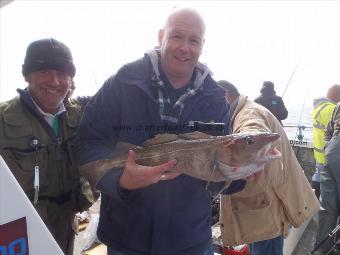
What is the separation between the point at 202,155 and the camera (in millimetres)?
2369

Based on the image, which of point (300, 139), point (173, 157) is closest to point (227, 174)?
point (173, 157)

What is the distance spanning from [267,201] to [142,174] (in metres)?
1.96

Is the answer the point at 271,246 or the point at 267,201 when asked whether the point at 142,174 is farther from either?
the point at 271,246

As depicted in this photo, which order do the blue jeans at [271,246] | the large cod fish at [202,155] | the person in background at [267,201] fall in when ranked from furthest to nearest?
the blue jeans at [271,246], the person in background at [267,201], the large cod fish at [202,155]

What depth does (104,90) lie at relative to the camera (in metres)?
2.49

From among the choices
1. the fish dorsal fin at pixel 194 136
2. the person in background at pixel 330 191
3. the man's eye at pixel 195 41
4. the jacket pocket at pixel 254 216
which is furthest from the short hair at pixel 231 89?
the person in background at pixel 330 191

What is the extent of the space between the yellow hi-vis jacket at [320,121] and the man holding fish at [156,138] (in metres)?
6.15

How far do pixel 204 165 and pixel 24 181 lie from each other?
1345 mm

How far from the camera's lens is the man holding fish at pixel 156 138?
237cm

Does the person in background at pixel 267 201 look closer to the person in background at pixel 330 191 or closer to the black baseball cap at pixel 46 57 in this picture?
the black baseball cap at pixel 46 57

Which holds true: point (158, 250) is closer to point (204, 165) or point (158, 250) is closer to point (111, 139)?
point (204, 165)

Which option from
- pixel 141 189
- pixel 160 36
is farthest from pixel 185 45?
pixel 141 189

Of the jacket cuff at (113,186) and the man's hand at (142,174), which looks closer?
the man's hand at (142,174)

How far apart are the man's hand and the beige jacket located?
1.41m
